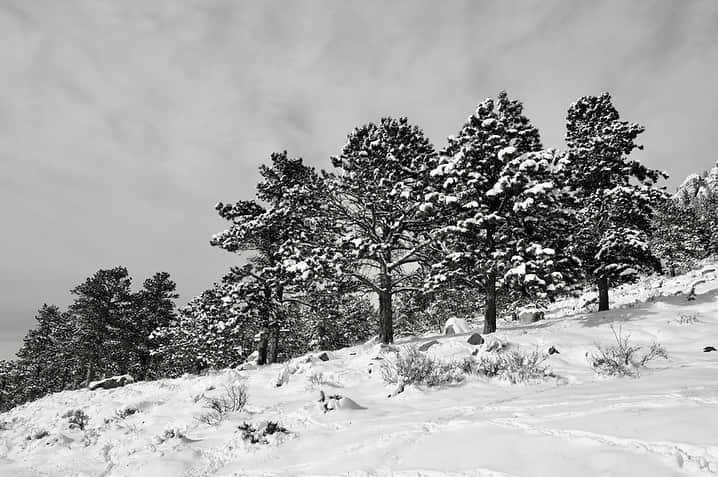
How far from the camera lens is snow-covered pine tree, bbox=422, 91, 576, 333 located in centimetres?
1325

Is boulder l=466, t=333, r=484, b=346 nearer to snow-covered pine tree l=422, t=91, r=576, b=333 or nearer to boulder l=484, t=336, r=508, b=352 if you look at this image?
boulder l=484, t=336, r=508, b=352

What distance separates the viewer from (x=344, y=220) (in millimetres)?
18062

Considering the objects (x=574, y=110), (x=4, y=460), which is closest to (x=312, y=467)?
(x=4, y=460)

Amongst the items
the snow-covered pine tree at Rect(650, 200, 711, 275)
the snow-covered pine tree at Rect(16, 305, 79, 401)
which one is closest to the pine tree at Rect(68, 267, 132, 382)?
the snow-covered pine tree at Rect(16, 305, 79, 401)

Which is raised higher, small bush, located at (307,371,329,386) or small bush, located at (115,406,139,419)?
small bush, located at (307,371,329,386)

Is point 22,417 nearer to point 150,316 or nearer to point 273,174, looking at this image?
point 273,174

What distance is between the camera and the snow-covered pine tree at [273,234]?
17.7m

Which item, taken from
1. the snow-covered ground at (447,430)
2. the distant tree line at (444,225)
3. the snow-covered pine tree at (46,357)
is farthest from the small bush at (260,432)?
the snow-covered pine tree at (46,357)

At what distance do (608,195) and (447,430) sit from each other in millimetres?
17052

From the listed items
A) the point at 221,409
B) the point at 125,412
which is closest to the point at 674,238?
the point at 221,409

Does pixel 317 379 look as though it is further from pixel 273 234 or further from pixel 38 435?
pixel 273 234

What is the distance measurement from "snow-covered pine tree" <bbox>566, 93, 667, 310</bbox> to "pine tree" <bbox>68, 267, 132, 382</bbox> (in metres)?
34.2

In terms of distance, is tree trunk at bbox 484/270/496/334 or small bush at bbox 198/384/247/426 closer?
small bush at bbox 198/384/247/426

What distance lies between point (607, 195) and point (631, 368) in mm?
12844
